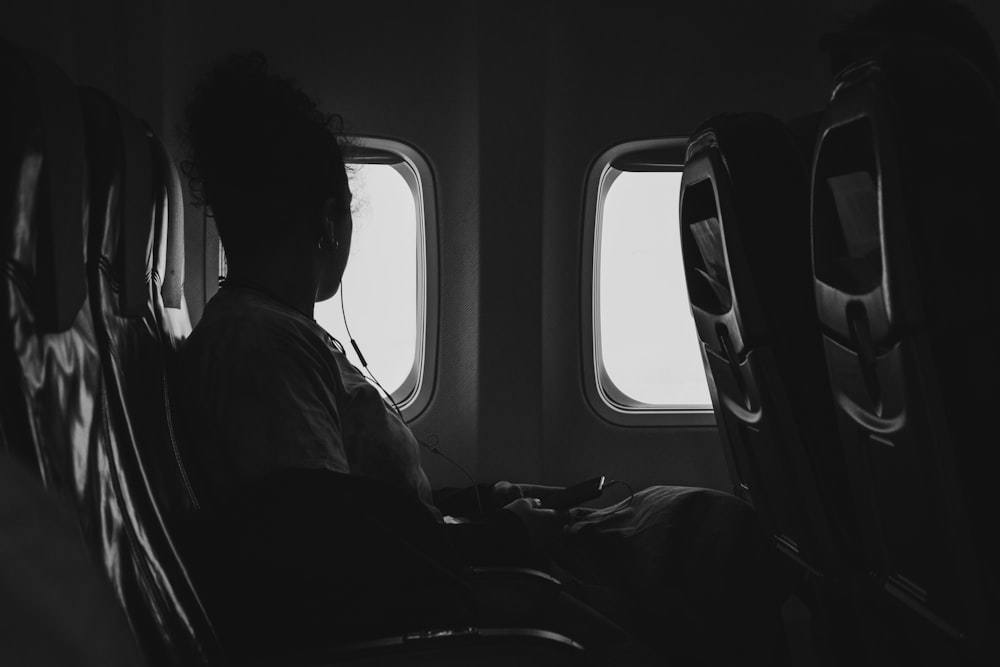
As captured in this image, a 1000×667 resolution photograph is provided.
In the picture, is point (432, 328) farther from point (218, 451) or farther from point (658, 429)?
point (218, 451)

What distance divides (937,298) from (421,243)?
218 cm

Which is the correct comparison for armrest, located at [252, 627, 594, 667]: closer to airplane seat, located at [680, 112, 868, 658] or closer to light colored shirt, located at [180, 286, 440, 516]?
light colored shirt, located at [180, 286, 440, 516]

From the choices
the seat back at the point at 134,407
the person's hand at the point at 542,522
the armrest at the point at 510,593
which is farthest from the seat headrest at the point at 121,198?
the person's hand at the point at 542,522

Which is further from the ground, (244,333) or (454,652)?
(244,333)

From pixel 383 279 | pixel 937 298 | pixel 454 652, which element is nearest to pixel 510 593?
pixel 454 652

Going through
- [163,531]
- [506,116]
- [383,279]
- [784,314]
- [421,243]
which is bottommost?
[163,531]

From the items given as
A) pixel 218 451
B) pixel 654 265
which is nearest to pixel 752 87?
pixel 654 265

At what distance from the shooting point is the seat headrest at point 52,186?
32.2 inches

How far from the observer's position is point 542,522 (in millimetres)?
1735

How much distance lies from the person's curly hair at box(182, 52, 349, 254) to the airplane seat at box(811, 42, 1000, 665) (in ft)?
2.62

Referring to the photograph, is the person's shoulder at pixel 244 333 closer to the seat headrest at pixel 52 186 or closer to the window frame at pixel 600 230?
the seat headrest at pixel 52 186

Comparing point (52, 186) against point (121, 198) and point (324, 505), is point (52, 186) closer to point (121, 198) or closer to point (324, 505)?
point (121, 198)

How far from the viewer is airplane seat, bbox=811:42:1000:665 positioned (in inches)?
41.5

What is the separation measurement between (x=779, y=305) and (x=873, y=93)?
493 mm
